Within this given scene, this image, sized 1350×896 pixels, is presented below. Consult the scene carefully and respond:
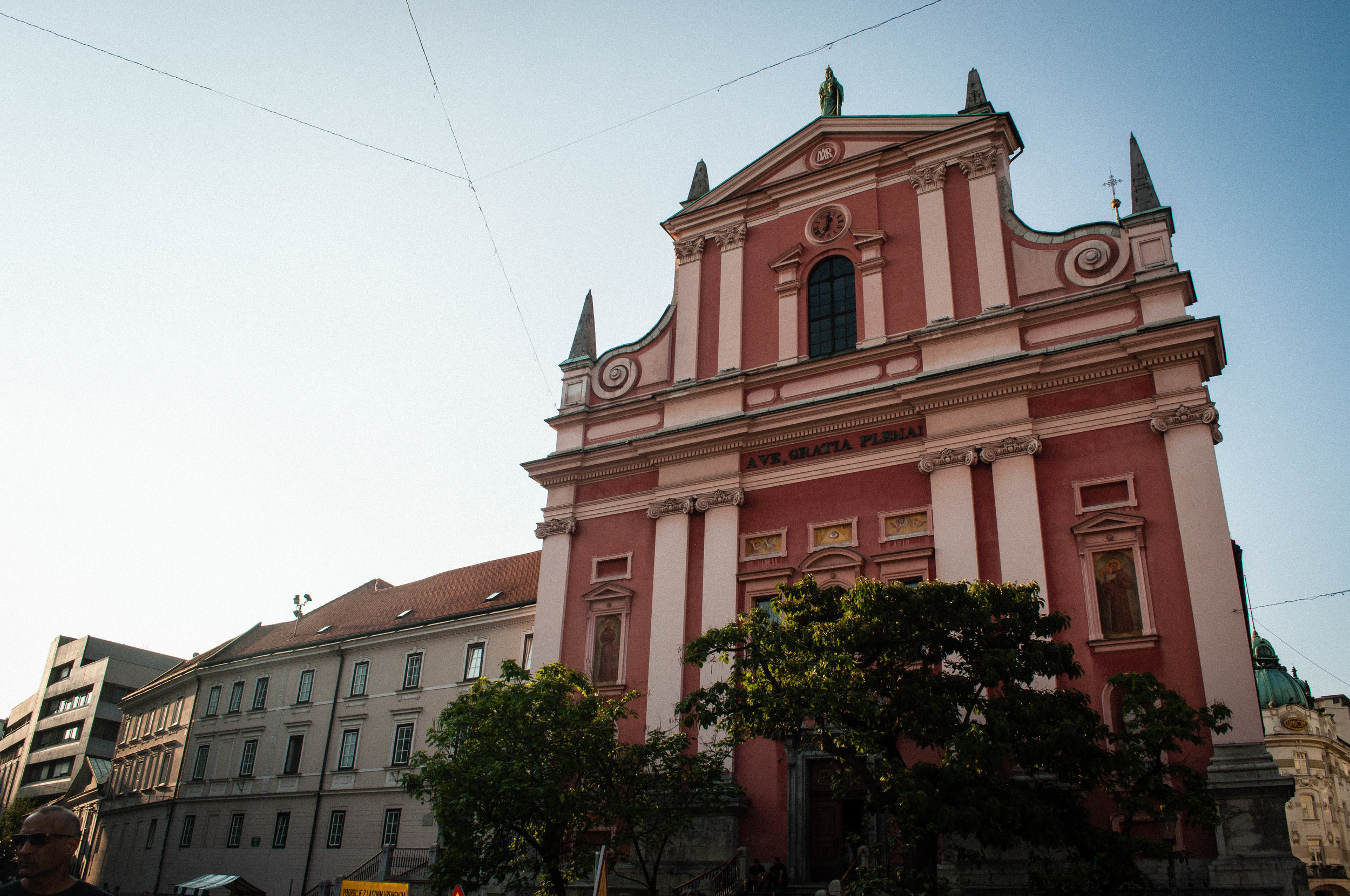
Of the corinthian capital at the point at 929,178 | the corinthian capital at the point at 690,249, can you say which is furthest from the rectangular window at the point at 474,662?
the corinthian capital at the point at 929,178

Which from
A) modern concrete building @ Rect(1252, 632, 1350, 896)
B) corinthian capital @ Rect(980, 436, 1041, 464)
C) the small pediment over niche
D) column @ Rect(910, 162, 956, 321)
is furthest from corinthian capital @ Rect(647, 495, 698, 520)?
modern concrete building @ Rect(1252, 632, 1350, 896)

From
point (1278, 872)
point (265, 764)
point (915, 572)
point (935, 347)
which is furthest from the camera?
point (265, 764)

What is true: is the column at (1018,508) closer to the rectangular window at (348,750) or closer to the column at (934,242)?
the column at (934,242)

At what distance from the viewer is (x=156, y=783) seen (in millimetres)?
42531

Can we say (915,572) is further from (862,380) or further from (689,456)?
(689,456)

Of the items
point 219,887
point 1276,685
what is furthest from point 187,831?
point 1276,685

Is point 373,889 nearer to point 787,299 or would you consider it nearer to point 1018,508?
point 1018,508

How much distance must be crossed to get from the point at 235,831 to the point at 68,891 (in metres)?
36.9

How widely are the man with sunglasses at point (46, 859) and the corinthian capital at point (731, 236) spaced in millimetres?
21241

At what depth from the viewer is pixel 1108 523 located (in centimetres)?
1691

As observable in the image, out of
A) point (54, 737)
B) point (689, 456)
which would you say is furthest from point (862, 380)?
point (54, 737)

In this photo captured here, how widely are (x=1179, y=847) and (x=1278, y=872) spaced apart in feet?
4.31

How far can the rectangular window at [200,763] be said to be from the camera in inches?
A: 1549

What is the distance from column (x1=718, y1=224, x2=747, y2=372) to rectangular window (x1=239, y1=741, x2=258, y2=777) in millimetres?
26039
